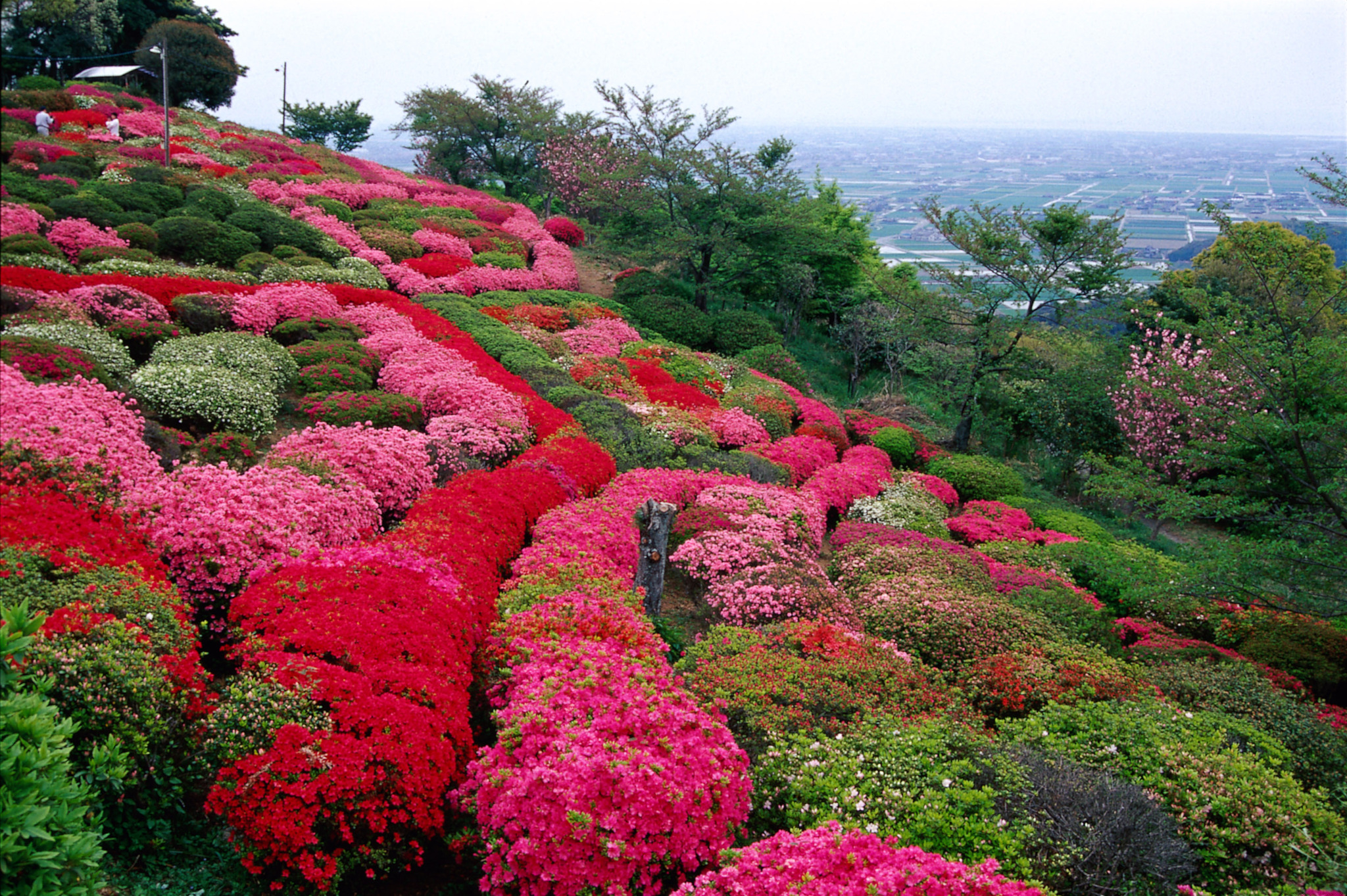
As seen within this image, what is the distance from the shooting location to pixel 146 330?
8.85 metres

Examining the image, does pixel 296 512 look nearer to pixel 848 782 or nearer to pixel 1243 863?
pixel 848 782

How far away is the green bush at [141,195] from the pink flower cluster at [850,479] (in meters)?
12.9

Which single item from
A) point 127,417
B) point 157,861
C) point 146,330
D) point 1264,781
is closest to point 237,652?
point 157,861

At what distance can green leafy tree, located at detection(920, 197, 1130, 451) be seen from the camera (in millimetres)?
20469

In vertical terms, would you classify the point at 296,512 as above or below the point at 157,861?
above

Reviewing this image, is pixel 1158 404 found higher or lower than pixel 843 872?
higher

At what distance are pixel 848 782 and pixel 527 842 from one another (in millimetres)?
2272

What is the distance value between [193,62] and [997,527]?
40.7 metres

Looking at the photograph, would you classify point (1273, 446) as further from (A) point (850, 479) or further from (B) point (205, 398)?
(B) point (205, 398)

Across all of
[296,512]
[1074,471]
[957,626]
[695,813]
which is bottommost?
[1074,471]

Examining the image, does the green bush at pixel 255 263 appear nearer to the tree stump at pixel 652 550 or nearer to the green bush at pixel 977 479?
the tree stump at pixel 652 550

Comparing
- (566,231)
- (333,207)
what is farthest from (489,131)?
(333,207)

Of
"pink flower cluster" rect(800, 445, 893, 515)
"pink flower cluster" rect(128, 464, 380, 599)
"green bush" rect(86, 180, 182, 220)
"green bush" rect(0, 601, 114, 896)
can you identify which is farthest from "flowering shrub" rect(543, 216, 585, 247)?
"green bush" rect(0, 601, 114, 896)

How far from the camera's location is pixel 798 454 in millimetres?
15422
